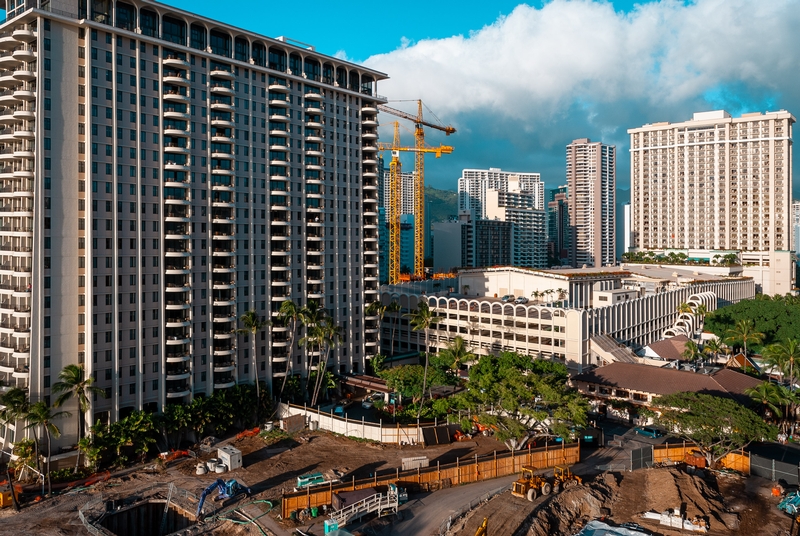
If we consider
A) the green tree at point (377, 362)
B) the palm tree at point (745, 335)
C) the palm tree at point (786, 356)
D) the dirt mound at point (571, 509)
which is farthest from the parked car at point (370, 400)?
the palm tree at point (745, 335)

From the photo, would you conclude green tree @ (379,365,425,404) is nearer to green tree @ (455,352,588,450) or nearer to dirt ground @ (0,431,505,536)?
dirt ground @ (0,431,505,536)

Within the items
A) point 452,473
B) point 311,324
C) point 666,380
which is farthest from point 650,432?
point 311,324

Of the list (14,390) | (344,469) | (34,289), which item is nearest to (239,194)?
(34,289)

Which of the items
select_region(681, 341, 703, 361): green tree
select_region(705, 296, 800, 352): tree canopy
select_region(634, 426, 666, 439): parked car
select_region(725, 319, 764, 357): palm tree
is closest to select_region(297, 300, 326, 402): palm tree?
select_region(634, 426, 666, 439): parked car

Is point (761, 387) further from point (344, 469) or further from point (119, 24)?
point (119, 24)

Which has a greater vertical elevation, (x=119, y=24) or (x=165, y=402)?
(x=119, y=24)
